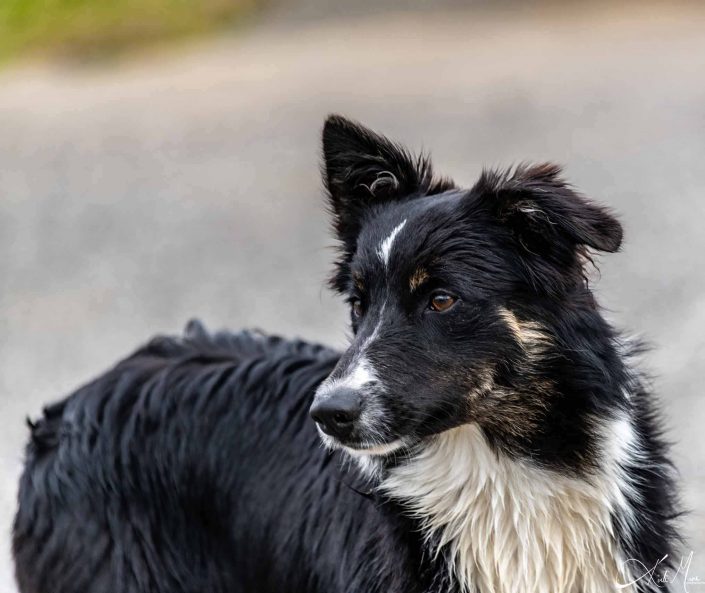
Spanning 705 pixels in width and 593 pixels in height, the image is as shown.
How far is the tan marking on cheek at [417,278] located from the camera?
13.2ft

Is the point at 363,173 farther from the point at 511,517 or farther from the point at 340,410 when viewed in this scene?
the point at 511,517

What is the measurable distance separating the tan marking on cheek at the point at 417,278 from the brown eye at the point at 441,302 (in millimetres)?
71

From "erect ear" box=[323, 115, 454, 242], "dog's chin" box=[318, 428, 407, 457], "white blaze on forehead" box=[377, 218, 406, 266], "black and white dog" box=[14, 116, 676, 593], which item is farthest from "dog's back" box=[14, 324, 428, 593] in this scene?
"white blaze on forehead" box=[377, 218, 406, 266]

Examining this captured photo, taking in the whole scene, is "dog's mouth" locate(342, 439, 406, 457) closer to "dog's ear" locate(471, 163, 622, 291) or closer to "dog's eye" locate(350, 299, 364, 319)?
"dog's eye" locate(350, 299, 364, 319)

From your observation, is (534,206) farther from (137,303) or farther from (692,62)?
(692,62)

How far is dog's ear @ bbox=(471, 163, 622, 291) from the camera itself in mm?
3811

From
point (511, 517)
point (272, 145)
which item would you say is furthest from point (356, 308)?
point (272, 145)

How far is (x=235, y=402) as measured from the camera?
4770 millimetres

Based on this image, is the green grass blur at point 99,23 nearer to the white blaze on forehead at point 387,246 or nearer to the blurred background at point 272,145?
the blurred background at point 272,145

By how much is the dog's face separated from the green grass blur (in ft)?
60.3

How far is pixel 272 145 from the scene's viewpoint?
52.7 ft

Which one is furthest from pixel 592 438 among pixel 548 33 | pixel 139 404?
pixel 548 33

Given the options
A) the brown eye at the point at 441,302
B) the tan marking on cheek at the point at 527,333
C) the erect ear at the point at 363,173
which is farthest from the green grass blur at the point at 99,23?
the tan marking on cheek at the point at 527,333

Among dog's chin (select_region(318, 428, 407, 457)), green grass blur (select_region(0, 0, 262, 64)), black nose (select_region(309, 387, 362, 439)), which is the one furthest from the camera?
green grass blur (select_region(0, 0, 262, 64))
